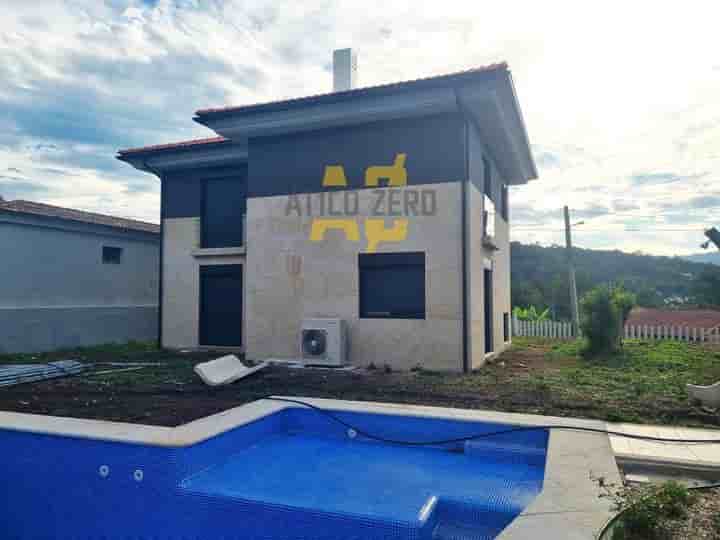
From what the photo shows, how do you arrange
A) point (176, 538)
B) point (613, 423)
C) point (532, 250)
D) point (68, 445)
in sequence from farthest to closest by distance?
point (532, 250) → point (613, 423) → point (68, 445) → point (176, 538)

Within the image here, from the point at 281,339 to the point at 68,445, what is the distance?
735 cm

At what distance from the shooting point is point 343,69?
13727mm

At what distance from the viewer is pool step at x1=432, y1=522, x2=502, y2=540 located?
13.3ft

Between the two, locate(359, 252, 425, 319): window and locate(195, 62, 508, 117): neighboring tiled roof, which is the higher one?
locate(195, 62, 508, 117): neighboring tiled roof

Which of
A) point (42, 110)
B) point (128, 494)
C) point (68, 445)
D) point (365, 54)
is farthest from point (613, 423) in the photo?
point (42, 110)

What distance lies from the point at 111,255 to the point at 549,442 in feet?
56.8

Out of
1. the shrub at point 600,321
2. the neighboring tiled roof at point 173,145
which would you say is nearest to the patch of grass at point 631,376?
the shrub at point 600,321

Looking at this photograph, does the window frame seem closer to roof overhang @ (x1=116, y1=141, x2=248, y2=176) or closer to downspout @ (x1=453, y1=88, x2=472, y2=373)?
roof overhang @ (x1=116, y1=141, x2=248, y2=176)

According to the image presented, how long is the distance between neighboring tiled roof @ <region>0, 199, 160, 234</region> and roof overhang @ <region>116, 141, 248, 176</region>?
3068mm

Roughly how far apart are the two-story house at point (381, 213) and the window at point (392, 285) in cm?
2

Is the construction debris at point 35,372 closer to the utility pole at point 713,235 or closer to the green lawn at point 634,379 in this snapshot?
the green lawn at point 634,379

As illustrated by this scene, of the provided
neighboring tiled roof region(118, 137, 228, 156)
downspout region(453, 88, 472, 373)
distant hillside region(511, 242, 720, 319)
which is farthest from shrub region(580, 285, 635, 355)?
distant hillside region(511, 242, 720, 319)

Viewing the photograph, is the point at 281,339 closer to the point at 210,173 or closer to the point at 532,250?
the point at 210,173

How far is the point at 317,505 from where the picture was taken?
4.22 meters
